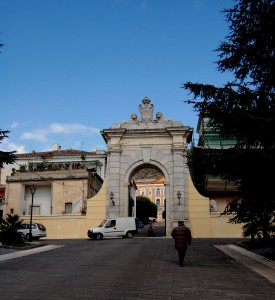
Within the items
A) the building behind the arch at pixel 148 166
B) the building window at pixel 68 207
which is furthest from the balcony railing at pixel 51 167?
the building behind the arch at pixel 148 166

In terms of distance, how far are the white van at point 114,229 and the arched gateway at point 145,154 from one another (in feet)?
4.29

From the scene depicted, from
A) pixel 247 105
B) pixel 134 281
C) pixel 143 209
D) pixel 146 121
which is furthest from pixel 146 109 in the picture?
pixel 143 209

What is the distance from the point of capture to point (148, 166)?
3278 centimetres

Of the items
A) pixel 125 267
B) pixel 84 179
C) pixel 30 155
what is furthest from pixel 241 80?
pixel 30 155

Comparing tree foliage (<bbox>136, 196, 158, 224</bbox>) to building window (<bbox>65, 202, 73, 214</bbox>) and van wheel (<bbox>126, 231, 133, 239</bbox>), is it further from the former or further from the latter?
van wheel (<bbox>126, 231, 133, 239</bbox>)

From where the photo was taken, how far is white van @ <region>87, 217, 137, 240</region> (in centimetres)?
2840

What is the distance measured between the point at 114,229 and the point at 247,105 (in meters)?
19.7

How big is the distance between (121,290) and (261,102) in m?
7.23

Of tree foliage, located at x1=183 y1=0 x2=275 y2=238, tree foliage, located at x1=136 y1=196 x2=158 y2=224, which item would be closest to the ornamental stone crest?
tree foliage, located at x1=183 y1=0 x2=275 y2=238

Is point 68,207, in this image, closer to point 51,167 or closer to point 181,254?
point 51,167

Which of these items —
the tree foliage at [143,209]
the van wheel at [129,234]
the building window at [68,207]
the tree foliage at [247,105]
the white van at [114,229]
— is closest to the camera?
the tree foliage at [247,105]

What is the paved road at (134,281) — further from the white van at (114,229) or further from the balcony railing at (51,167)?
the balcony railing at (51,167)

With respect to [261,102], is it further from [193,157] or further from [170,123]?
[170,123]

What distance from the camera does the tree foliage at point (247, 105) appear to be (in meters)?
10.5
